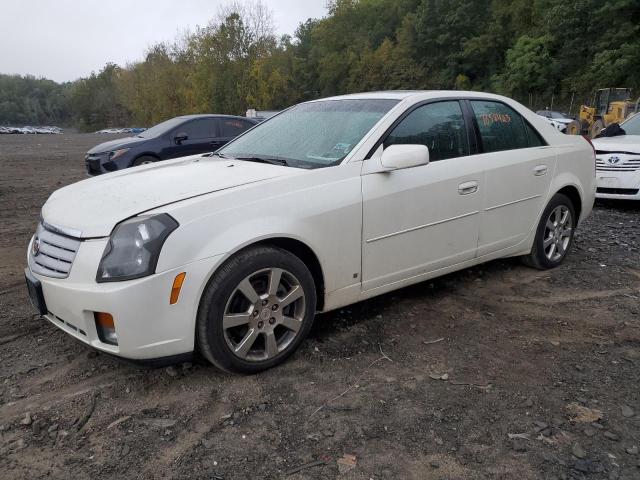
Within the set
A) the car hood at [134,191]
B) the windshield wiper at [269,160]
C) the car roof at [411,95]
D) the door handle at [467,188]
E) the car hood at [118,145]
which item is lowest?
the car hood at [118,145]

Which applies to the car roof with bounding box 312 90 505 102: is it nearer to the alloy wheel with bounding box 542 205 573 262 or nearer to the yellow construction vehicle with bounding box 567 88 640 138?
the alloy wheel with bounding box 542 205 573 262

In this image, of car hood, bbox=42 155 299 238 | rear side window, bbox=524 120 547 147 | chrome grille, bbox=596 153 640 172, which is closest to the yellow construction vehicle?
chrome grille, bbox=596 153 640 172

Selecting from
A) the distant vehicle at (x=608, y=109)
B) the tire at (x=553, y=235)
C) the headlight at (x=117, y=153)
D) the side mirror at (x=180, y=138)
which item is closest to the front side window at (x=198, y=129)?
the side mirror at (x=180, y=138)

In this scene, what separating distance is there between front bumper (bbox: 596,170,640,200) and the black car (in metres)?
6.87

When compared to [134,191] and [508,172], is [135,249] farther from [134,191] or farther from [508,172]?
[508,172]

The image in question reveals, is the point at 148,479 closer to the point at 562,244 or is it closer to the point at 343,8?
the point at 562,244

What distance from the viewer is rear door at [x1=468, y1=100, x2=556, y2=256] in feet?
13.0

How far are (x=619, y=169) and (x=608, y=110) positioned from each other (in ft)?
67.2

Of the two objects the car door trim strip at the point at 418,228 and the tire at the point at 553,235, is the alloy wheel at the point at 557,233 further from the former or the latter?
the car door trim strip at the point at 418,228

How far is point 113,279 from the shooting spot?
8.22 ft

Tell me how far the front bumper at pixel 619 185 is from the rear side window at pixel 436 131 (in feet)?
15.3

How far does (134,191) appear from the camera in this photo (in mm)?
3000

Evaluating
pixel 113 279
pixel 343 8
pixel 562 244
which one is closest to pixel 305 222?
pixel 113 279

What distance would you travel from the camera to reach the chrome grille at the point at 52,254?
2.69 metres
